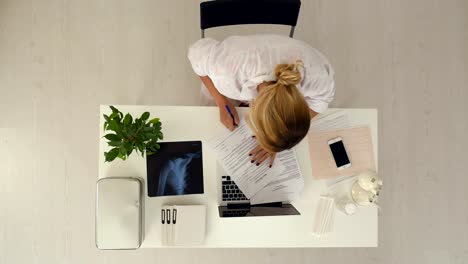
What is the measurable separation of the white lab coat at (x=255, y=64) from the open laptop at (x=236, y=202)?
30 cm

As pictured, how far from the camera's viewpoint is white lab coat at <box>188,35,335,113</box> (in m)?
0.91

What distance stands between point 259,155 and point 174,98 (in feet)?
2.56

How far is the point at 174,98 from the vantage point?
5.53ft

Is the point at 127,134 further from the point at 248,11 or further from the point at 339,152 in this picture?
the point at 339,152

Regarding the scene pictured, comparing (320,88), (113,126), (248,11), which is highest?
(248,11)

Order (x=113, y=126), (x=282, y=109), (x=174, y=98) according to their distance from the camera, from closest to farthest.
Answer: (x=282, y=109), (x=113, y=126), (x=174, y=98)

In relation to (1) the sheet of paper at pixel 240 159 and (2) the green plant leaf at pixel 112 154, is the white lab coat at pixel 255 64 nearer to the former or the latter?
(1) the sheet of paper at pixel 240 159

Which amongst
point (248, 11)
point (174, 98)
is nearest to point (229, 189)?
point (248, 11)

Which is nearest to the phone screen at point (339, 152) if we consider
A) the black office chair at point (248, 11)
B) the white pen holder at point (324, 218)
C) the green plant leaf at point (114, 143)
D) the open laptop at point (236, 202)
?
the white pen holder at point (324, 218)

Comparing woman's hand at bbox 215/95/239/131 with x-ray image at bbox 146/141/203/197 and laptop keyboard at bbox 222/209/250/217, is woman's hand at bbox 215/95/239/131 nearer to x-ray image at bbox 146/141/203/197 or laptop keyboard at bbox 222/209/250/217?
x-ray image at bbox 146/141/203/197

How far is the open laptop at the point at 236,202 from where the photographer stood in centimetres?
108
